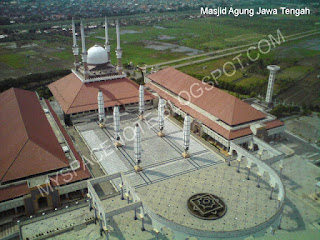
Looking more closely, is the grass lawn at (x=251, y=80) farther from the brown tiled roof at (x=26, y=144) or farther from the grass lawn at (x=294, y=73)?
the brown tiled roof at (x=26, y=144)

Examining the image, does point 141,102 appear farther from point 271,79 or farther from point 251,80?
point 251,80

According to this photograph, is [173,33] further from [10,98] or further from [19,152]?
[19,152]

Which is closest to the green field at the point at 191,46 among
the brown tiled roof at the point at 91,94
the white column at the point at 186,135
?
the brown tiled roof at the point at 91,94

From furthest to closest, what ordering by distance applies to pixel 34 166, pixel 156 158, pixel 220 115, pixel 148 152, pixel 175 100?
1. pixel 175 100
2. pixel 220 115
3. pixel 148 152
4. pixel 156 158
5. pixel 34 166

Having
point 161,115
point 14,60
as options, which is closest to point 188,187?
point 161,115

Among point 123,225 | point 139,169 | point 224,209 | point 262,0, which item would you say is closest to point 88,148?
point 139,169
